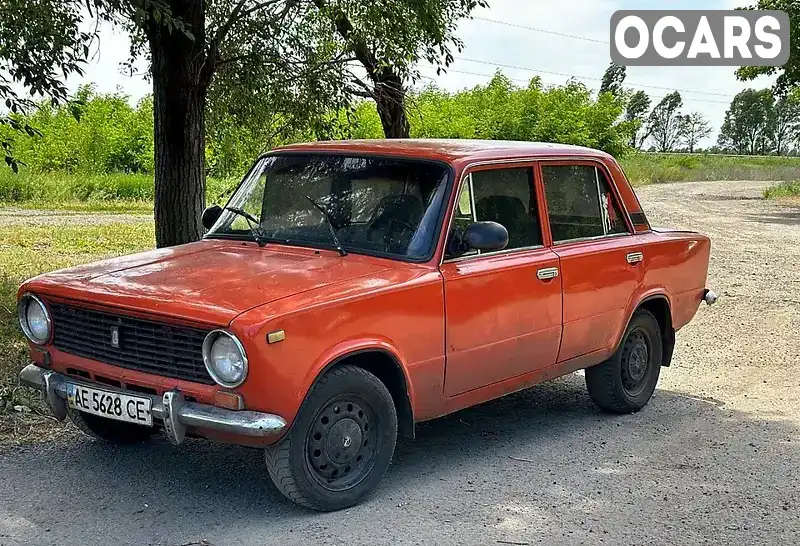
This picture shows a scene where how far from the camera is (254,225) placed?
19.6 ft

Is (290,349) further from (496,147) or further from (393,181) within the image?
(496,147)

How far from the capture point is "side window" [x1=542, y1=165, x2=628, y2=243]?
6.42m

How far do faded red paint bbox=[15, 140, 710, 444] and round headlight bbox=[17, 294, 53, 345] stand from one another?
0.07 m

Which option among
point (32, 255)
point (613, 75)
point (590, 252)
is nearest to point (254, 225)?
point (590, 252)

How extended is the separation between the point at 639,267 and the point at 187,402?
3567 mm

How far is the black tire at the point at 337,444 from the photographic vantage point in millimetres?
4711

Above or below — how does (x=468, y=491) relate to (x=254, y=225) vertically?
below

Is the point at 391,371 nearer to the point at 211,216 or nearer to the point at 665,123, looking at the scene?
the point at 211,216

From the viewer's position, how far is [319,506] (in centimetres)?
487

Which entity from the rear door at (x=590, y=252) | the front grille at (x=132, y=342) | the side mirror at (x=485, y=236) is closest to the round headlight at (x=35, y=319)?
the front grille at (x=132, y=342)

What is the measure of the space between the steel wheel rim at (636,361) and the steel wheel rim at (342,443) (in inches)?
Answer: 103

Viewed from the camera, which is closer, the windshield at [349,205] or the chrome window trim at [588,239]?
the windshield at [349,205]

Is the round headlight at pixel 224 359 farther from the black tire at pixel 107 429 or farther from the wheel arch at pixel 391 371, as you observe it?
the black tire at pixel 107 429

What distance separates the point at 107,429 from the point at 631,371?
3629 mm
